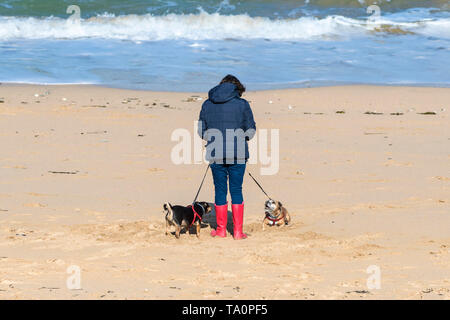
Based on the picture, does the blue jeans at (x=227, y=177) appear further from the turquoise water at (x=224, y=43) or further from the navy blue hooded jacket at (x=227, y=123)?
the turquoise water at (x=224, y=43)

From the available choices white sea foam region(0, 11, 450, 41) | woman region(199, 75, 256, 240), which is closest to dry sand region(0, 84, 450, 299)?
woman region(199, 75, 256, 240)

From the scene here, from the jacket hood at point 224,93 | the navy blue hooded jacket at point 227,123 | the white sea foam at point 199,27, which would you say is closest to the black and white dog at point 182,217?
the navy blue hooded jacket at point 227,123

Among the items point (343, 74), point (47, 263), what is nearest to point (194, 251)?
point (47, 263)

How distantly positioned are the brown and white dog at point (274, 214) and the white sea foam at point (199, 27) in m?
20.2

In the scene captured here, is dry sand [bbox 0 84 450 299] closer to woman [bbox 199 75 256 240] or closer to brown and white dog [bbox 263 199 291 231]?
brown and white dog [bbox 263 199 291 231]

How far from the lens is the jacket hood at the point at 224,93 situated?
7.88 metres

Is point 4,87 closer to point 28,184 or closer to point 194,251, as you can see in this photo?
point 28,184

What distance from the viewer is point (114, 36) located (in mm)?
28375

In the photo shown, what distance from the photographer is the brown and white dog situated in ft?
27.1

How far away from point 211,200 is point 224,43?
17.9 metres

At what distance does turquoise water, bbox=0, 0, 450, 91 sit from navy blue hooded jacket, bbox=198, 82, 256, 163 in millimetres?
11024

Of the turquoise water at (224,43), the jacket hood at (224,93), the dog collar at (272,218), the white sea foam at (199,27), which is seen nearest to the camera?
the jacket hood at (224,93)
